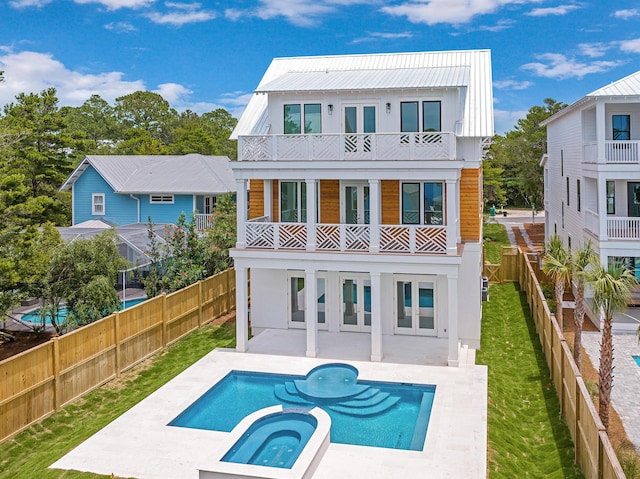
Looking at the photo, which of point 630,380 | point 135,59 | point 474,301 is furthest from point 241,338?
point 135,59

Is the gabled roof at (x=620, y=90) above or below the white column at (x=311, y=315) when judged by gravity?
above

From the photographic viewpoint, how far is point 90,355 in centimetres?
1555

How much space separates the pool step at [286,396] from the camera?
15195 mm

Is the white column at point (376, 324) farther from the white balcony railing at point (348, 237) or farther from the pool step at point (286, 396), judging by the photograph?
the pool step at point (286, 396)

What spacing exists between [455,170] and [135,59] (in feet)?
210

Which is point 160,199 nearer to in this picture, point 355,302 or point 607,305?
point 355,302

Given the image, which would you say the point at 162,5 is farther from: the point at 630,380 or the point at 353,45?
the point at 630,380

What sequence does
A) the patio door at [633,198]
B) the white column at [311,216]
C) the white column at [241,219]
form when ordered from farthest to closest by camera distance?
the patio door at [633,198] → the white column at [241,219] → the white column at [311,216]

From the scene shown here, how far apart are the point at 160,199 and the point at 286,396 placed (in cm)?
2439

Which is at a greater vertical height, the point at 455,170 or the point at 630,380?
the point at 455,170

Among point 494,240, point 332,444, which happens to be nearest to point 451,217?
point 332,444

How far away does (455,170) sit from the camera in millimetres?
17406

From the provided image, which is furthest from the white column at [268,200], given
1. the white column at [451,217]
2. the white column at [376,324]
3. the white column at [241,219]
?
the white column at [451,217]

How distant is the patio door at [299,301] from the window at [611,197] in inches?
529
